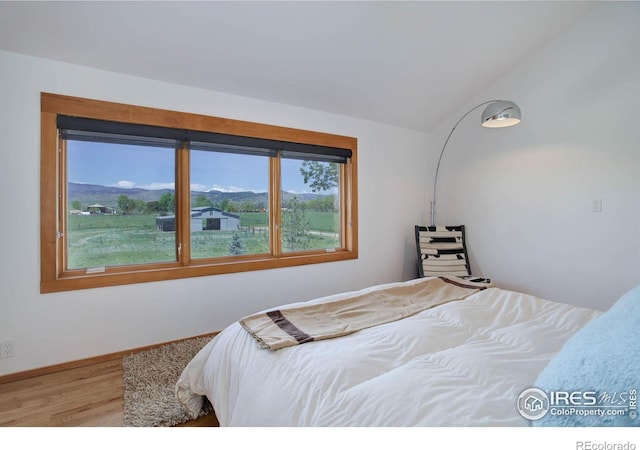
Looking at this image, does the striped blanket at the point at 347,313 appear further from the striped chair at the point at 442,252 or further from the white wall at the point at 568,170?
the white wall at the point at 568,170

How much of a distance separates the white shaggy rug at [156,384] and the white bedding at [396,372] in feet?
0.55

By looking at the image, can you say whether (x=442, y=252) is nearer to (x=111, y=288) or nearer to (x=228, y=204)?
(x=228, y=204)

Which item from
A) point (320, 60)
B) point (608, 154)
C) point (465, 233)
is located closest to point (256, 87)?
point (320, 60)

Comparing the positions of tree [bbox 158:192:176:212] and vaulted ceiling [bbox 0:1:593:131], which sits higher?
vaulted ceiling [bbox 0:1:593:131]

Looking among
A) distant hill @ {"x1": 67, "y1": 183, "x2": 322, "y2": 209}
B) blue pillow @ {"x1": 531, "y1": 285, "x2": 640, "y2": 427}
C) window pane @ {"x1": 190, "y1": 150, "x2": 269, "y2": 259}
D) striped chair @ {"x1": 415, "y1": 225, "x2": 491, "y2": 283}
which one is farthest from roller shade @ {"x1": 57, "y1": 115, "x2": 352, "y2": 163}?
blue pillow @ {"x1": 531, "y1": 285, "x2": 640, "y2": 427}

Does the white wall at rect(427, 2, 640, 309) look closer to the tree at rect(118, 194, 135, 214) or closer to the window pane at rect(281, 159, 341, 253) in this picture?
the window pane at rect(281, 159, 341, 253)

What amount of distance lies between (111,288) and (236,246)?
3.39 ft


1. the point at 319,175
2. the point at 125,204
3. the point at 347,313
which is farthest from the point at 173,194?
the point at 347,313

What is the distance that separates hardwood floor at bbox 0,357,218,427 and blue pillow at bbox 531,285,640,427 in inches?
59.5

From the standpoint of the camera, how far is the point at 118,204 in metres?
2.40

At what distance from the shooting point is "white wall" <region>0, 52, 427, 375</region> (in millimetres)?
1953

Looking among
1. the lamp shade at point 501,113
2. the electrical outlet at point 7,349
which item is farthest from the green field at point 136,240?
the lamp shade at point 501,113

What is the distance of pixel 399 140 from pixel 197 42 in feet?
8.24

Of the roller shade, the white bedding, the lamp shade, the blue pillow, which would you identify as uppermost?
the lamp shade
